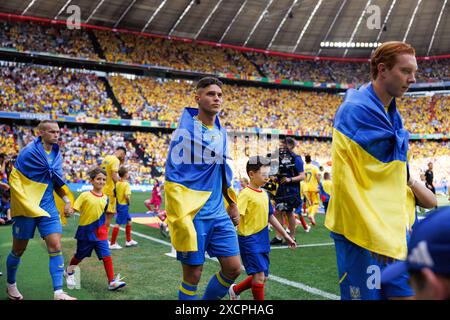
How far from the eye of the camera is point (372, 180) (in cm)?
235

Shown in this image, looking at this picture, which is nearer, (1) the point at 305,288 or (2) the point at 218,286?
(2) the point at 218,286

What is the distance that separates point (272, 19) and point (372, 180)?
3883 cm

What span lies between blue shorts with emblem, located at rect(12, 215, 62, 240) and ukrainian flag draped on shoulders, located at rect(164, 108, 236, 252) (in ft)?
7.05

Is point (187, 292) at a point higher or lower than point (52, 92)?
lower

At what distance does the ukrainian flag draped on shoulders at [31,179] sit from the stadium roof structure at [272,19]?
100ft

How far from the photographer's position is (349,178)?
2.38 meters

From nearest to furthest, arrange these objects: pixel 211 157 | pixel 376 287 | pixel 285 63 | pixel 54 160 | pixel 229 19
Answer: pixel 376 287, pixel 211 157, pixel 54 160, pixel 229 19, pixel 285 63

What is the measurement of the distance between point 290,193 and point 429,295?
851 cm

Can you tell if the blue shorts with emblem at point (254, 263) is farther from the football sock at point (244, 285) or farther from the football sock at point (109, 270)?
the football sock at point (109, 270)

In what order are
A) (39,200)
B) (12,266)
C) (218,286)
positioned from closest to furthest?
1. (218,286)
2. (39,200)
3. (12,266)

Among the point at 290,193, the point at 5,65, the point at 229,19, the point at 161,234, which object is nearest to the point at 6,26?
the point at 5,65

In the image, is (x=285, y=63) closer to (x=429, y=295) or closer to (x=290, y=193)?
(x=290, y=193)

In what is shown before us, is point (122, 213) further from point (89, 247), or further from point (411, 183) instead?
point (411, 183)

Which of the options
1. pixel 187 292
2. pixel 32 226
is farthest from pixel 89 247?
pixel 187 292
